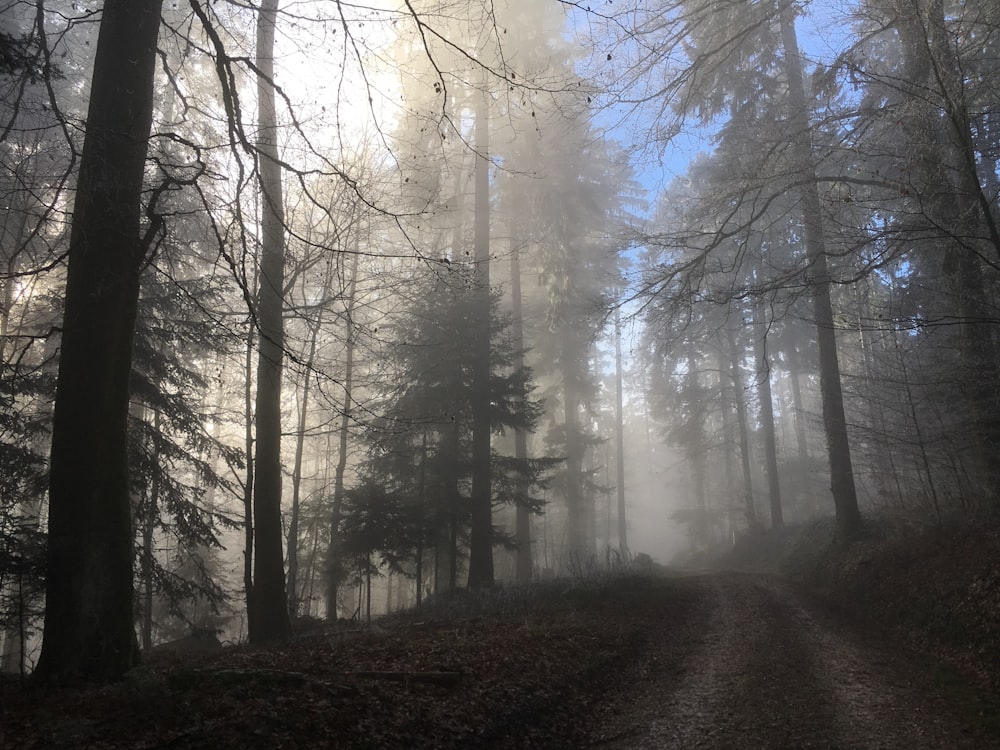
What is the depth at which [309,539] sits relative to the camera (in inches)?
730

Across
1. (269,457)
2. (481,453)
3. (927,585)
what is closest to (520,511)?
(481,453)

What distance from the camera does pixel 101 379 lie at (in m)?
4.93

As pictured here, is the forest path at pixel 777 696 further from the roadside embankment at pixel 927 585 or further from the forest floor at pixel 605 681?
the roadside embankment at pixel 927 585

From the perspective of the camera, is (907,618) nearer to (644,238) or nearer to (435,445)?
(644,238)

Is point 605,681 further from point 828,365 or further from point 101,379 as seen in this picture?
point 828,365

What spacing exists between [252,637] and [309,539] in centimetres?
991

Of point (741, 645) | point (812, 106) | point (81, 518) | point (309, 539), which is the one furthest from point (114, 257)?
point (309, 539)

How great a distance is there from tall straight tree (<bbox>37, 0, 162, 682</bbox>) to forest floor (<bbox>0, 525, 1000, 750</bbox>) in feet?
1.57

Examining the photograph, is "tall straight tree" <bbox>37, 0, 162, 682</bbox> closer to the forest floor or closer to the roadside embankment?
the forest floor

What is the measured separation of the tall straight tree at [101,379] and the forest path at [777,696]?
14.3ft

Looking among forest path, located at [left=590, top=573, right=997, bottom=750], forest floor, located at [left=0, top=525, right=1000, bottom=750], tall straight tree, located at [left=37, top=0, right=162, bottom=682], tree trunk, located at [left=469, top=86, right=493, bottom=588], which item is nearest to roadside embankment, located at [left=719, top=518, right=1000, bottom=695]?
forest floor, located at [left=0, top=525, right=1000, bottom=750]

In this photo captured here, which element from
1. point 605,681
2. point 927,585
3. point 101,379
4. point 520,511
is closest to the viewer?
point 101,379

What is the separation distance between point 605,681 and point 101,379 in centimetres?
604

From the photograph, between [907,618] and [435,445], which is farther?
[435,445]
